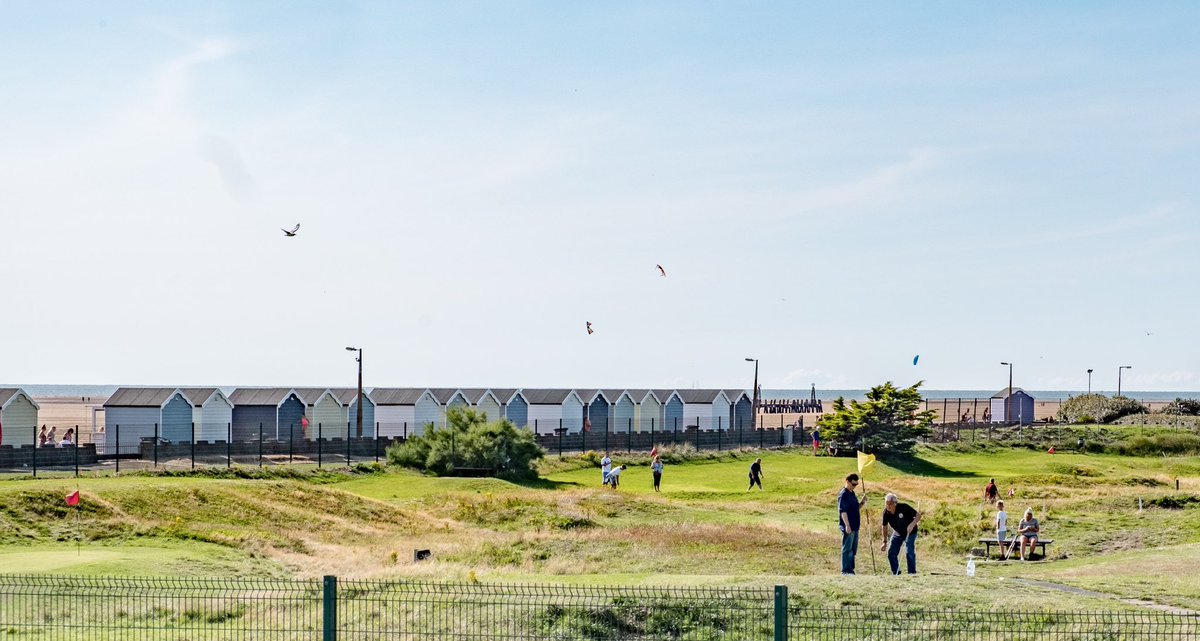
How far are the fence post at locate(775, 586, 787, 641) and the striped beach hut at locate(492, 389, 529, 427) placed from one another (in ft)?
227

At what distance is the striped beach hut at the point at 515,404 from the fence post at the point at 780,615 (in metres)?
69.2

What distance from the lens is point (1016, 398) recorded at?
113 metres

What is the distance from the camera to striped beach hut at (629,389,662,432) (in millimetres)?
87875

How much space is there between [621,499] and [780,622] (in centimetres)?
2875

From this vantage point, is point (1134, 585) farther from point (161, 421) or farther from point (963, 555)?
point (161, 421)

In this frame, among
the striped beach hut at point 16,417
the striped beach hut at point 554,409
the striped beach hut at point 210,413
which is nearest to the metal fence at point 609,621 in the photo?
the striped beach hut at point 16,417

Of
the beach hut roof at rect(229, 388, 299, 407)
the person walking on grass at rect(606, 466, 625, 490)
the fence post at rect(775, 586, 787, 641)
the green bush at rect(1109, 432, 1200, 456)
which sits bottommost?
the green bush at rect(1109, 432, 1200, 456)

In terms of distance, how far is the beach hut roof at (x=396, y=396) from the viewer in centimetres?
7819

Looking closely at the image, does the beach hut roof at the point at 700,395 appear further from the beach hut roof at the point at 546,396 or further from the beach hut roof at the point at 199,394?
the beach hut roof at the point at 199,394

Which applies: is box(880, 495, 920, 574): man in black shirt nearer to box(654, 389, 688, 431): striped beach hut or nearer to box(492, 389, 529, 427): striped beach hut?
box(492, 389, 529, 427): striped beach hut

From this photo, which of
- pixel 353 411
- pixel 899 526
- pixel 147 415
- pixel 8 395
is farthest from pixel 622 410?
pixel 899 526

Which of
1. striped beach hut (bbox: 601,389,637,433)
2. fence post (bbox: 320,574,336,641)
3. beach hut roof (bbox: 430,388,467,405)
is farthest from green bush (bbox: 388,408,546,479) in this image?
fence post (bbox: 320,574,336,641)

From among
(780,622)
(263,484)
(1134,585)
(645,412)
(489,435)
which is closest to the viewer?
(780,622)

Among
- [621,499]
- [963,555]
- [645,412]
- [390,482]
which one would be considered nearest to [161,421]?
[390,482]
